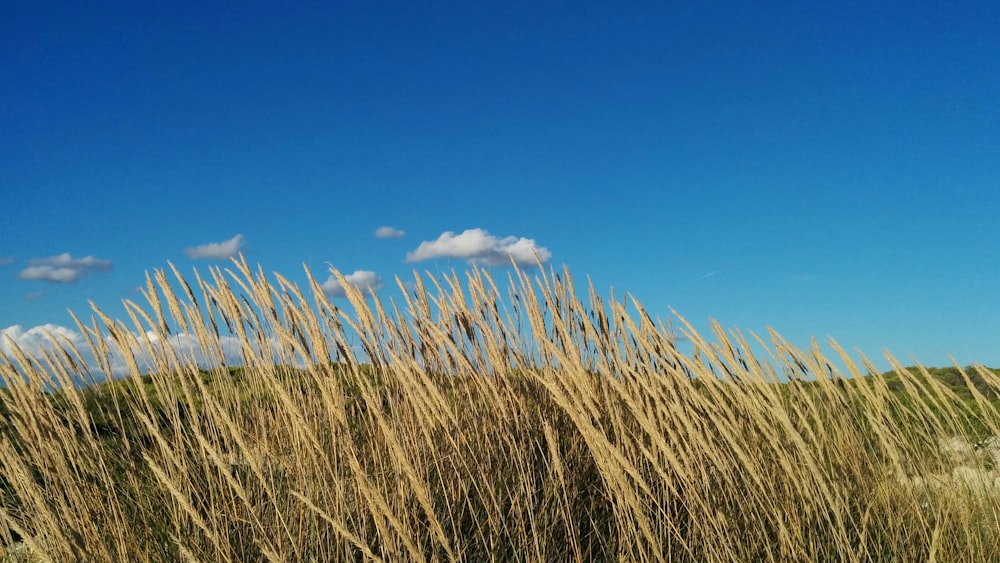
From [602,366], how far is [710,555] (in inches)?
25.4

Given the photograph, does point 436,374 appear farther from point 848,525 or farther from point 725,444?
point 848,525

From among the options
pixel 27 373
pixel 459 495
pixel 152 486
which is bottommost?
pixel 459 495

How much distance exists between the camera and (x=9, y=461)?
2.46 metres

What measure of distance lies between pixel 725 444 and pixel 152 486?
2.13 m

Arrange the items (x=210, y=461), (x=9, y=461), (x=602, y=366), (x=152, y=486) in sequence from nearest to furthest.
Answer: (x=602, y=366)
(x=9, y=461)
(x=152, y=486)
(x=210, y=461)

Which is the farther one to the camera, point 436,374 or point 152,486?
point 436,374

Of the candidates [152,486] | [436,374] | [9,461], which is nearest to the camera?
[9,461]

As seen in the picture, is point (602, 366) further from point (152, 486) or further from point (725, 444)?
point (152, 486)

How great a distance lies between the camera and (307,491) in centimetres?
235

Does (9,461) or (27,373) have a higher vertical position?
(27,373)

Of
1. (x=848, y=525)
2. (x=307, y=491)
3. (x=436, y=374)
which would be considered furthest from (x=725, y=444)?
(x=307, y=491)

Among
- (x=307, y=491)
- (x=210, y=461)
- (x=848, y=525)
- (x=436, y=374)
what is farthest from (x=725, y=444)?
(x=210, y=461)

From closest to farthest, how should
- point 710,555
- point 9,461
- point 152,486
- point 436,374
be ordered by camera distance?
point 710,555 < point 9,461 < point 152,486 < point 436,374

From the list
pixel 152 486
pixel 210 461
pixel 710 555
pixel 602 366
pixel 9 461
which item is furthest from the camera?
pixel 210 461
